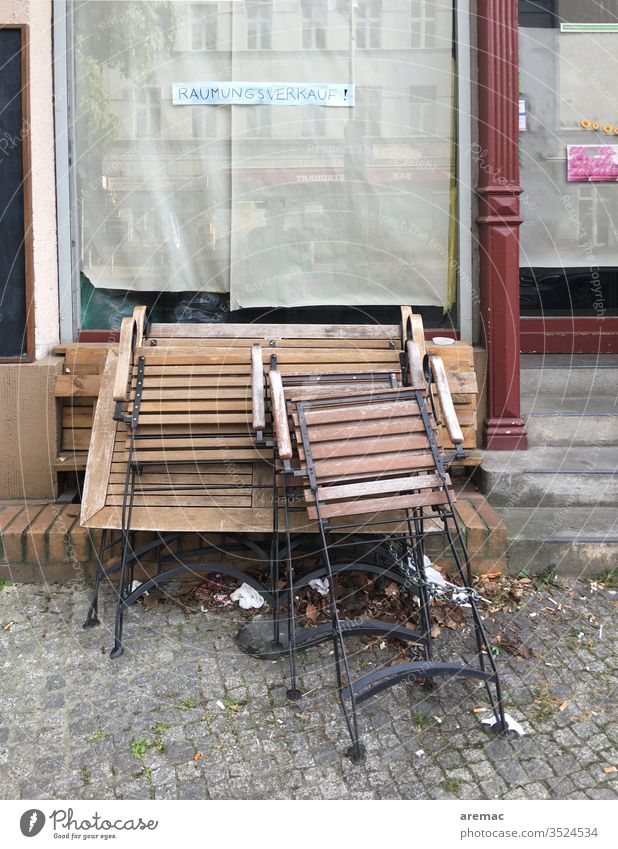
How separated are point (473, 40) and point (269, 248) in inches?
75.9

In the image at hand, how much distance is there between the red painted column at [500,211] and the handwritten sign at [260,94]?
3.04 feet

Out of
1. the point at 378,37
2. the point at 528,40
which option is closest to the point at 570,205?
the point at 528,40

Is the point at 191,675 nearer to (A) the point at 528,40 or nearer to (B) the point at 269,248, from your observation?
(B) the point at 269,248

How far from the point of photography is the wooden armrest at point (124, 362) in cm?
379

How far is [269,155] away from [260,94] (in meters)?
0.39

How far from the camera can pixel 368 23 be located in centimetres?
504

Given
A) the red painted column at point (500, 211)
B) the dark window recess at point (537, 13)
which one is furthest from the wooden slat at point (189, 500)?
the dark window recess at point (537, 13)

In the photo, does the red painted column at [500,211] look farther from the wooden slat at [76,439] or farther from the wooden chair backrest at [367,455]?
the wooden slat at [76,439]

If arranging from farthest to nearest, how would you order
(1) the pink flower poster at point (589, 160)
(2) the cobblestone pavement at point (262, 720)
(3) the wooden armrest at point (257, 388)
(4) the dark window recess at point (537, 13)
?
(1) the pink flower poster at point (589, 160) < (4) the dark window recess at point (537, 13) < (3) the wooden armrest at point (257, 388) < (2) the cobblestone pavement at point (262, 720)

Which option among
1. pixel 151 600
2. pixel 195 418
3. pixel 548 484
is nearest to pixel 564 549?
pixel 548 484

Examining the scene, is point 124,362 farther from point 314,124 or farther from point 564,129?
point 564,129

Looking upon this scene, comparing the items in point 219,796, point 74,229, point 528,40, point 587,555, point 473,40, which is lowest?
point 219,796

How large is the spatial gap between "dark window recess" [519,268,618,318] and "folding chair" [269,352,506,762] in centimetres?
263

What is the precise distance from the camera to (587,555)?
4.24 metres
